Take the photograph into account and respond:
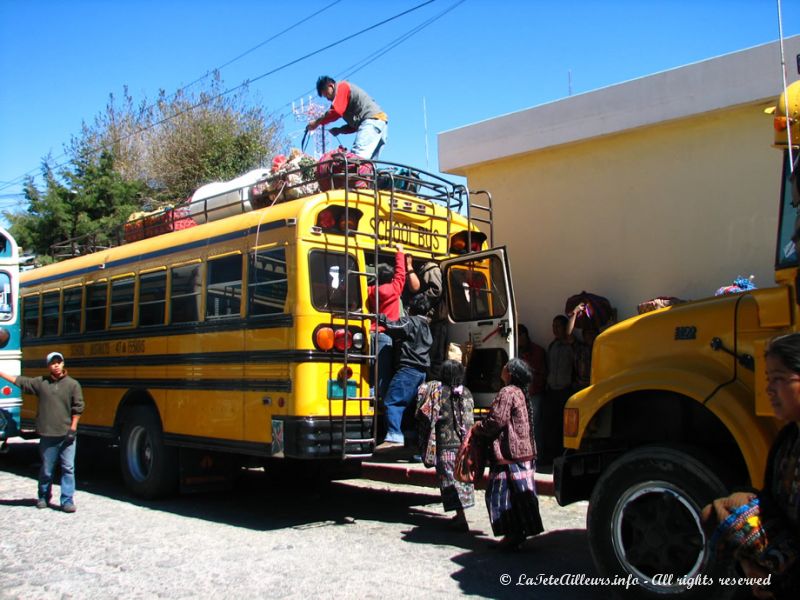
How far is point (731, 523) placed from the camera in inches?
109

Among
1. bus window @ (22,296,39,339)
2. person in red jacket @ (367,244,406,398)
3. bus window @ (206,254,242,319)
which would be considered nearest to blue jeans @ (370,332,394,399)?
person in red jacket @ (367,244,406,398)

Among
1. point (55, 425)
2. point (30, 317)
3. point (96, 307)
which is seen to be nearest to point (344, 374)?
point (55, 425)

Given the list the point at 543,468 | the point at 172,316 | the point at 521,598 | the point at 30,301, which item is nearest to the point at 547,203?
the point at 543,468

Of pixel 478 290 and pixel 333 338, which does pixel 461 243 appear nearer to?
pixel 478 290

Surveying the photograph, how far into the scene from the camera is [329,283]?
22.6 ft

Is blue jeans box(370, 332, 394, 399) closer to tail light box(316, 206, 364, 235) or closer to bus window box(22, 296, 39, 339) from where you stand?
tail light box(316, 206, 364, 235)

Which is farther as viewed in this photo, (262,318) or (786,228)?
(262,318)

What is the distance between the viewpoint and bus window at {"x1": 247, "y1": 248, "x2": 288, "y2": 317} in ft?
22.5

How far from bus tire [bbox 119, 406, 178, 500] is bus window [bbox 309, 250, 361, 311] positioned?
2815mm

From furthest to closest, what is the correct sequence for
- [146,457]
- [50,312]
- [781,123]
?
[50,312]
[146,457]
[781,123]

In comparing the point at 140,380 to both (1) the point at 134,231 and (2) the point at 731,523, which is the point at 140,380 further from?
(2) the point at 731,523

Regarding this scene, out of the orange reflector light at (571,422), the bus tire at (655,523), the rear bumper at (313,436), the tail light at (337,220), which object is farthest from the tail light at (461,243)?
the bus tire at (655,523)

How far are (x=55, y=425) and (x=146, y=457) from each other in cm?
110

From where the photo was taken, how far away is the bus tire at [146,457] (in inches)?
324
